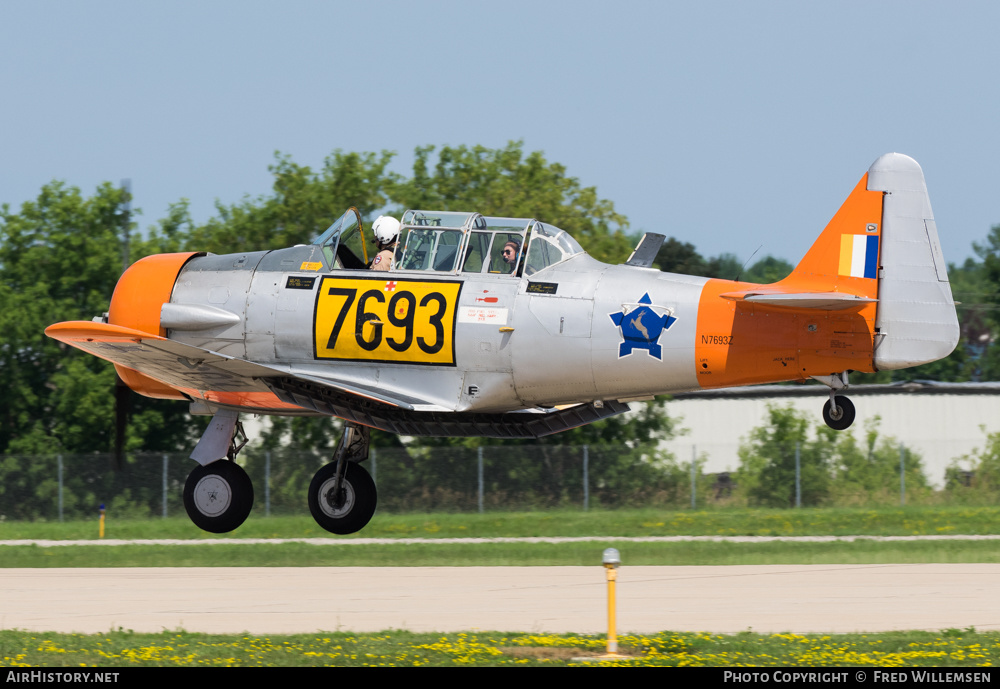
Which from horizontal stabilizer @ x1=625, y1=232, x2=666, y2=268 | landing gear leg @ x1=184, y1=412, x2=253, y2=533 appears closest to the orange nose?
landing gear leg @ x1=184, y1=412, x2=253, y2=533

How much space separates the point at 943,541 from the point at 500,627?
14.5 m

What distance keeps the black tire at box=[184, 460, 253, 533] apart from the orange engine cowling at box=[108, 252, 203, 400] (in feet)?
4.24

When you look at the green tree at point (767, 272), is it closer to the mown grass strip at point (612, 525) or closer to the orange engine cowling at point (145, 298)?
the mown grass strip at point (612, 525)

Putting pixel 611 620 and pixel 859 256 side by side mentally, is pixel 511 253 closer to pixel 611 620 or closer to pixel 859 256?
pixel 859 256

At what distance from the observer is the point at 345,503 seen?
16.2 m

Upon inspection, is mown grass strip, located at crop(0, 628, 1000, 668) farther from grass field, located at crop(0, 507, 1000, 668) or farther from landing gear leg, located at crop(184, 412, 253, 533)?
landing gear leg, located at crop(184, 412, 253, 533)

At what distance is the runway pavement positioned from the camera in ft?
53.2

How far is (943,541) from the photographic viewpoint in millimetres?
26734

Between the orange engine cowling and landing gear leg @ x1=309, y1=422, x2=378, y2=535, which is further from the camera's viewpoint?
the orange engine cowling

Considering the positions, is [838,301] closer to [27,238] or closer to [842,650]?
[842,650]

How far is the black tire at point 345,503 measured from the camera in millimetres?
16109

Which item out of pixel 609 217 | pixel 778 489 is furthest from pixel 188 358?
pixel 609 217

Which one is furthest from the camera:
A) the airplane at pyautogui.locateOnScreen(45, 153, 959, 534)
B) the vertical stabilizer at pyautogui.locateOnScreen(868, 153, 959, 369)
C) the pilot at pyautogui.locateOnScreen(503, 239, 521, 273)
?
the pilot at pyautogui.locateOnScreen(503, 239, 521, 273)

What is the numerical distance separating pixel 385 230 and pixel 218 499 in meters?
4.22
